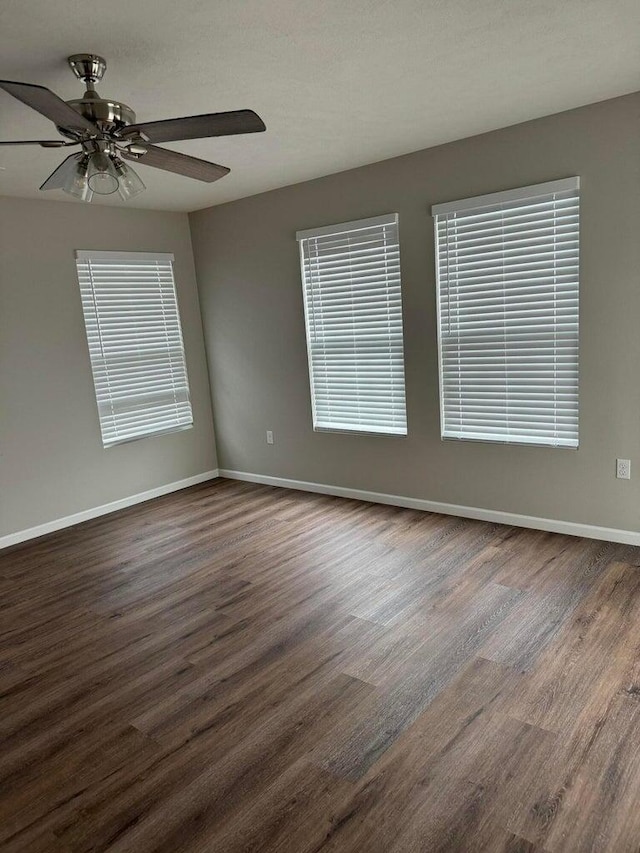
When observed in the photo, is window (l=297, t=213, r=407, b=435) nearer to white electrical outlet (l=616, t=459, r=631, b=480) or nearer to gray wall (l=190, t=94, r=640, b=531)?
gray wall (l=190, t=94, r=640, b=531)

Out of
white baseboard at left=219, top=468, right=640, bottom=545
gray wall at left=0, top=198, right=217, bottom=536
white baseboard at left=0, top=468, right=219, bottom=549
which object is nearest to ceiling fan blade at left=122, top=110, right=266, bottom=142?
gray wall at left=0, top=198, right=217, bottom=536

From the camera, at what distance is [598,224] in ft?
10.7

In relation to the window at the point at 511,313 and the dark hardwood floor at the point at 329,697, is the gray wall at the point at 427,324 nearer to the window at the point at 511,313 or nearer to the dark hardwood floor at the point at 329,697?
the window at the point at 511,313

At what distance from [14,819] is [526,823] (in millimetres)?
1581

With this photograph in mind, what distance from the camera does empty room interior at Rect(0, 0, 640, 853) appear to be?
1.95 metres

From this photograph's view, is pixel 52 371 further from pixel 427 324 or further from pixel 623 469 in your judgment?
pixel 623 469

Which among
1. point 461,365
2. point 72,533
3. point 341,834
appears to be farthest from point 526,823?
point 72,533

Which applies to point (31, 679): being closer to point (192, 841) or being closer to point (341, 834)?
point (192, 841)

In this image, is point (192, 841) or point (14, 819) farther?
point (14, 819)

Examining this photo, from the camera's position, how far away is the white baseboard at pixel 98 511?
14.2 ft

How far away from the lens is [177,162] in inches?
98.4

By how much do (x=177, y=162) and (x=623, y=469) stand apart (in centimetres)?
289

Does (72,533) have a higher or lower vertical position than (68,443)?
lower

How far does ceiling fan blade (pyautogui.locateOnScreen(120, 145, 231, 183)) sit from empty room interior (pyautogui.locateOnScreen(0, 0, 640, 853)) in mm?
18
